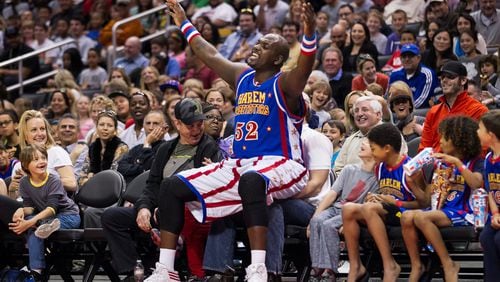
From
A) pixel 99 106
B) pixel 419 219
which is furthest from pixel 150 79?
pixel 419 219

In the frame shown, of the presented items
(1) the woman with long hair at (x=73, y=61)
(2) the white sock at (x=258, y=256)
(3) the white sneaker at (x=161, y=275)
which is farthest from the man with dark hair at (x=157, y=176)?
(1) the woman with long hair at (x=73, y=61)

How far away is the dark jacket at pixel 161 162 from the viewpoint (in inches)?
332

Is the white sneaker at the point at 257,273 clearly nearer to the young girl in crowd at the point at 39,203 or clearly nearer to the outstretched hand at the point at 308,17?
the outstretched hand at the point at 308,17

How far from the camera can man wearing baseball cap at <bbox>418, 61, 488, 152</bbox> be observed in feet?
28.9

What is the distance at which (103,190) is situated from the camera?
9273 millimetres

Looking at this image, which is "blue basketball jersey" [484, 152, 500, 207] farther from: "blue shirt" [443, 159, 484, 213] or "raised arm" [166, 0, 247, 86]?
"raised arm" [166, 0, 247, 86]

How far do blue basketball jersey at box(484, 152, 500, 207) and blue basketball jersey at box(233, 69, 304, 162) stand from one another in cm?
138

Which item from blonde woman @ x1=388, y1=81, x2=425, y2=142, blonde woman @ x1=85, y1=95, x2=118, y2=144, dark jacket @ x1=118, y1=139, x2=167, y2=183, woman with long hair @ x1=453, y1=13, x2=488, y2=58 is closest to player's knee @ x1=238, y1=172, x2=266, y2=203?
dark jacket @ x1=118, y1=139, x2=167, y2=183

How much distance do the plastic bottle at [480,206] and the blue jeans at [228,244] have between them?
4.41 feet

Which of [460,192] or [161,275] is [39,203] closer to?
[161,275]

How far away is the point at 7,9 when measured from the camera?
62.7 feet

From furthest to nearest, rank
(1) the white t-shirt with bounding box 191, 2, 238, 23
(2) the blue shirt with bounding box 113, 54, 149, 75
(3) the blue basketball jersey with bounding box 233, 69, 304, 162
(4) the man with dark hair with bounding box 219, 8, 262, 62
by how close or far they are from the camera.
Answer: (1) the white t-shirt with bounding box 191, 2, 238, 23 → (2) the blue shirt with bounding box 113, 54, 149, 75 → (4) the man with dark hair with bounding box 219, 8, 262, 62 → (3) the blue basketball jersey with bounding box 233, 69, 304, 162

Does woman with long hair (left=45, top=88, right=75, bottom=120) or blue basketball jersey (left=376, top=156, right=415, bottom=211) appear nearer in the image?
blue basketball jersey (left=376, top=156, right=415, bottom=211)

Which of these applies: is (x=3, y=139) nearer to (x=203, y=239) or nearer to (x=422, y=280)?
(x=203, y=239)
